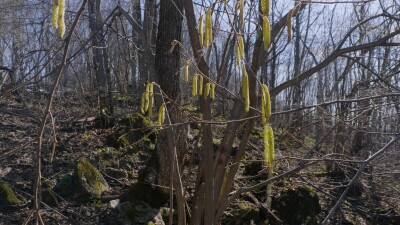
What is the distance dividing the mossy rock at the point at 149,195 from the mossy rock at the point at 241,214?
0.93 m

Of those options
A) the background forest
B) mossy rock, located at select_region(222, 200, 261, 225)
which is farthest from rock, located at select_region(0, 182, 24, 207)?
mossy rock, located at select_region(222, 200, 261, 225)

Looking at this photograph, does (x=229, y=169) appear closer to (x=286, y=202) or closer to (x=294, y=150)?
(x=286, y=202)

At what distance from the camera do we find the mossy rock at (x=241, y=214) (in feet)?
22.6

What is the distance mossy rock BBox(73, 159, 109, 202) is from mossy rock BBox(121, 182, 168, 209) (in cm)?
72

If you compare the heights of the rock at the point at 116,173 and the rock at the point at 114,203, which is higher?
the rock at the point at 116,173

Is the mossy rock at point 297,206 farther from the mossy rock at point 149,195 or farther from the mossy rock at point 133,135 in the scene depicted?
the mossy rock at point 133,135

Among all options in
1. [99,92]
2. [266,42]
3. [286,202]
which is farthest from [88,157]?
[266,42]

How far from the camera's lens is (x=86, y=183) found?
741 centimetres

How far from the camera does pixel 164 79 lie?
6.43 meters

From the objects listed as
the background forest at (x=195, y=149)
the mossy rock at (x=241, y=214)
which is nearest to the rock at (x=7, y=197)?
the background forest at (x=195, y=149)

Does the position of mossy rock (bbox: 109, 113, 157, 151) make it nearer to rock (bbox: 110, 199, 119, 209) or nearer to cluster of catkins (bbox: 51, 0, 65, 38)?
rock (bbox: 110, 199, 119, 209)

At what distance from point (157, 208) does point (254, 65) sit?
10.5 feet

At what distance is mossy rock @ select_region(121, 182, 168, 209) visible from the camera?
22.6ft

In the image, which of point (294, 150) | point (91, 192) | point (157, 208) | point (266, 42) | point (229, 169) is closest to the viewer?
point (266, 42)
